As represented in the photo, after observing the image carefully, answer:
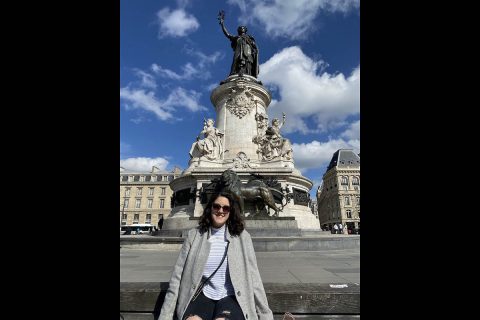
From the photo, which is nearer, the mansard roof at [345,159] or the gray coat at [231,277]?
the gray coat at [231,277]

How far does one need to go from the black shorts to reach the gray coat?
0.15 feet

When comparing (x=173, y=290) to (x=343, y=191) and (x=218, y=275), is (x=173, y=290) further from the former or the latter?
(x=343, y=191)

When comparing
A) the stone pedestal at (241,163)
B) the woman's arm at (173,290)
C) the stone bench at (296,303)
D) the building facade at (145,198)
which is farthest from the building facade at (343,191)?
the woman's arm at (173,290)

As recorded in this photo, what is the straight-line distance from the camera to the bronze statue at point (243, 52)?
2139cm

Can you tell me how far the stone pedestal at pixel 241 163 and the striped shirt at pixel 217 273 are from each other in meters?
9.76

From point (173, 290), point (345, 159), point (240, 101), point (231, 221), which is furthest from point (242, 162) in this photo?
point (345, 159)

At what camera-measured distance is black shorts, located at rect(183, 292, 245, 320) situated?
2385 mm

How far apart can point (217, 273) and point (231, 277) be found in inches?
5.7

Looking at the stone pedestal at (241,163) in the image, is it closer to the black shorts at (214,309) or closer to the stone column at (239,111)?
the stone column at (239,111)

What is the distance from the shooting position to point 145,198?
6669cm
